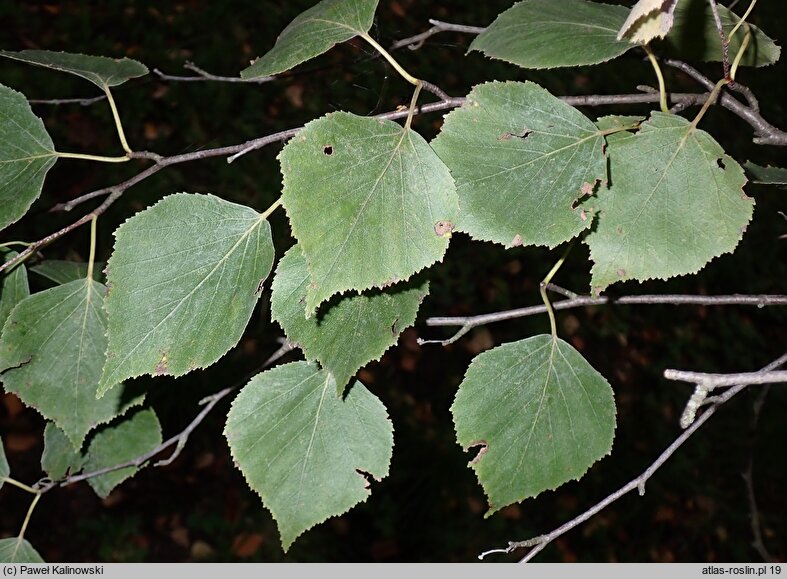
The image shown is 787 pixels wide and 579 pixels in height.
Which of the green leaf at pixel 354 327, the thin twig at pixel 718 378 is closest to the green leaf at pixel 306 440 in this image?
the green leaf at pixel 354 327

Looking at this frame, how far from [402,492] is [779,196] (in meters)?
2.49

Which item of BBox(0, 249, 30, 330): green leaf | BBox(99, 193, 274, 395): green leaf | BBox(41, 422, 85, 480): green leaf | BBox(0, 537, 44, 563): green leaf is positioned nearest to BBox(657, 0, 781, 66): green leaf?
BBox(99, 193, 274, 395): green leaf

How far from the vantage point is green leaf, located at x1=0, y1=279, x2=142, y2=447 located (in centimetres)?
99

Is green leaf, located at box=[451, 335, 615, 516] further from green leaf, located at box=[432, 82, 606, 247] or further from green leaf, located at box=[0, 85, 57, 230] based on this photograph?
green leaf, located at box=[0, 85, 57, 230]

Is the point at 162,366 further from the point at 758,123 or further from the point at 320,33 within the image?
the point at 758,123

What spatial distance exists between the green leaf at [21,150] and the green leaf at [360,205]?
1.38 ft

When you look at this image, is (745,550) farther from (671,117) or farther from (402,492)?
(671,117)

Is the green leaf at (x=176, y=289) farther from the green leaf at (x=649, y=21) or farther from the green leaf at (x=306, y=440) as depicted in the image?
the green leaf at (x=649, y=21)

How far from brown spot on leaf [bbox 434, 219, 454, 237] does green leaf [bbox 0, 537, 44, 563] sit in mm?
899

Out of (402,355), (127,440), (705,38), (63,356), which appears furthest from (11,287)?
(402,355)

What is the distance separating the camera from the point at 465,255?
3283 mm

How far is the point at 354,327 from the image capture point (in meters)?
0.85

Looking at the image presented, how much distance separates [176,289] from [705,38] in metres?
0.74

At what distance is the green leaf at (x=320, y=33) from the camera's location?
0.79 metres
